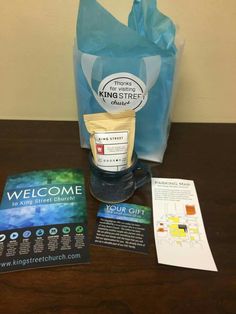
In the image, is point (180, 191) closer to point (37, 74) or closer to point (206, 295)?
point (206, 295)

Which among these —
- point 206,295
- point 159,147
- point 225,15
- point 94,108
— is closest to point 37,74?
point 94,108

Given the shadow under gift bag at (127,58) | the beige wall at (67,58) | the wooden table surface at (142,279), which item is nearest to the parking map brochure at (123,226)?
the wooden table surface at (142,279)

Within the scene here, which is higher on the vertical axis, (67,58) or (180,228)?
(67,58)

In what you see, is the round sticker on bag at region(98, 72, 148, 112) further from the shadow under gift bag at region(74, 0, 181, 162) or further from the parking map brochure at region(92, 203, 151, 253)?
the parking map brochure at region(92, 203, 151, 253)

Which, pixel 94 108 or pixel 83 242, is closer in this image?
pixel 83 242

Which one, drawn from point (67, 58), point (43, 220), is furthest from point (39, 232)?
point (67, 58)

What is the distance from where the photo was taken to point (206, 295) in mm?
426

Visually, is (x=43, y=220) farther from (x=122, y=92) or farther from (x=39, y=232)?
(x=122, y=92)

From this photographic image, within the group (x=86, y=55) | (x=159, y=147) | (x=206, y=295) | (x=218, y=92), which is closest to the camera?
(x=206, y=295)

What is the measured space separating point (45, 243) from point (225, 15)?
1.95 feet

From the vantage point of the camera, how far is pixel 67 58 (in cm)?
71

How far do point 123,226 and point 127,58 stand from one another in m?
0.30

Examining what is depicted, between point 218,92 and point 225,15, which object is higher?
point 225,15

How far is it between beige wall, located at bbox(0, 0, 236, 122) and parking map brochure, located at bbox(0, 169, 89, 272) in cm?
25
